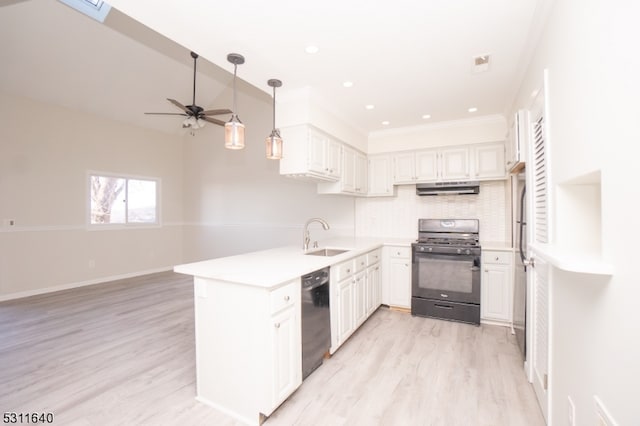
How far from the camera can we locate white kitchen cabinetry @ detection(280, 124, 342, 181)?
9.84ft

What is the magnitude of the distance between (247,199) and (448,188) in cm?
392

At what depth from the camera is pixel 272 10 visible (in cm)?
184

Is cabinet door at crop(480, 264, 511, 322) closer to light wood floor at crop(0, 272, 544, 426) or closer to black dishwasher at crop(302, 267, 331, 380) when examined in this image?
light wood floor at crop(0, 272, 544, 426)

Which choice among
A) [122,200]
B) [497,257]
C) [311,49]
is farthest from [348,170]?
[122,200]

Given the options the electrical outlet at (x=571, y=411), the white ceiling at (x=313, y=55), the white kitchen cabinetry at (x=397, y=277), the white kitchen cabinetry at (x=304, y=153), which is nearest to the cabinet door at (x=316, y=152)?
the white kitchen cabinetry at (x=304, y=153)

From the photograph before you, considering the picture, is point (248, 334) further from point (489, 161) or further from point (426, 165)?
point (489, 161)

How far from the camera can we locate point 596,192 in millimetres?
1537

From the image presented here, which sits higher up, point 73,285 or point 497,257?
point 497,257

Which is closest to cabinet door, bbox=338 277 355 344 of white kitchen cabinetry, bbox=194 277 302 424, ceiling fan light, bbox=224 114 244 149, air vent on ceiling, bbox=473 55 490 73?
white kitchen cabinetry, bbox=194 277 302 424

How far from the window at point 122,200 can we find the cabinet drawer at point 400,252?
5.39 m

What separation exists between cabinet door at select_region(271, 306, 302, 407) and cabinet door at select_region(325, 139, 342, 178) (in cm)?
187

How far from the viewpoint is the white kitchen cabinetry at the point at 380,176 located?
14.2ft

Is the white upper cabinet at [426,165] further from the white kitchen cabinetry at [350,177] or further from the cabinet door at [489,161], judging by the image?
the white kitchen cabinetry at [350,177]

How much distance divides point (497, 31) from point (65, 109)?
21.2ft
